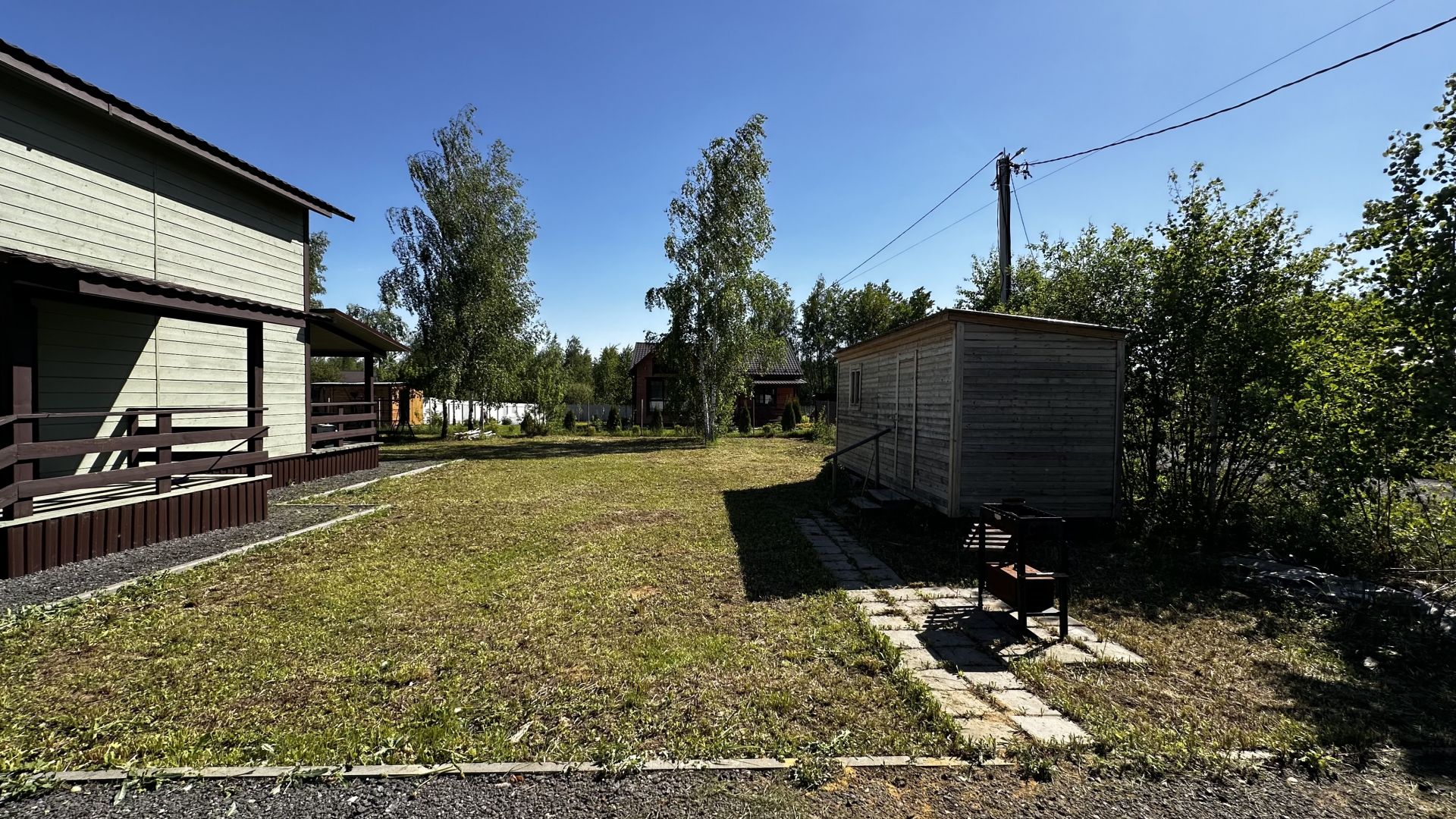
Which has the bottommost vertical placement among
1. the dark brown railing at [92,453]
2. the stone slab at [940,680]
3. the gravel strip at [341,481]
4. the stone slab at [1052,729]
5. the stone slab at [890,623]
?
the stone slab at [890,623]

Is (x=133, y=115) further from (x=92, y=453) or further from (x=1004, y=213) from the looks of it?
(x=1004, y=213)

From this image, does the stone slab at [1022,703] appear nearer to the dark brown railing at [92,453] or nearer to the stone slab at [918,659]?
the stone slab at [918,659]

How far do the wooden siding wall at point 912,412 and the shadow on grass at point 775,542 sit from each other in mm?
1381

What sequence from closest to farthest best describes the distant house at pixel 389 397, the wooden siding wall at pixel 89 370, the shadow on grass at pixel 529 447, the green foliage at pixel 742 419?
the wooden siding wall at pixel 89 370 < the shadow on grass at pixel 529 447 < the distant house at pixel 389 397 < the green foliage at pixel 742 419

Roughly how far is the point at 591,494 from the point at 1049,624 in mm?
7344

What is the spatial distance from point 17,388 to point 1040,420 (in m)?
9.84

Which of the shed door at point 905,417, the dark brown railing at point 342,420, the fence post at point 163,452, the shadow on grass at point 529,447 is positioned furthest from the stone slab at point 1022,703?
the shadow on grass at point 529,447

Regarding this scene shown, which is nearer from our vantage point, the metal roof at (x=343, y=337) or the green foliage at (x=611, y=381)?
the metal roof at (x=343, y=337)

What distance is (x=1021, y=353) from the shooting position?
274 inches

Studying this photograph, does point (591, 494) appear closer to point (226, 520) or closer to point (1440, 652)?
point (226, 520)

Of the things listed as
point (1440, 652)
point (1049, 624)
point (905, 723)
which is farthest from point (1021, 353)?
point (905, 723)

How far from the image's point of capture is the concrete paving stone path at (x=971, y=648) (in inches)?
119

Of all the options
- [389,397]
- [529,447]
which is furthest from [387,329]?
[529,447]

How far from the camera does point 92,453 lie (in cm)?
576
